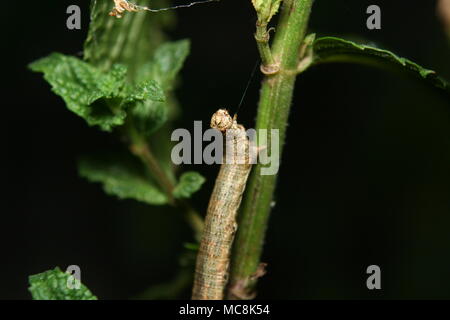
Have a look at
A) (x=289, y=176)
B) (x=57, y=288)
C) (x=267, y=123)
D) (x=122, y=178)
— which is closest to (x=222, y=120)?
(x=267, y=123)

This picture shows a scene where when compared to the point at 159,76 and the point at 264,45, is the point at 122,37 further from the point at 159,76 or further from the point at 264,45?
the point at 264,45

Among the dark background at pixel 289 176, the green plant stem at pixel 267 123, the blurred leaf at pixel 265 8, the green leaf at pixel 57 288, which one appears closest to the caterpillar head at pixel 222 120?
the green plant stem at pixel 267 123

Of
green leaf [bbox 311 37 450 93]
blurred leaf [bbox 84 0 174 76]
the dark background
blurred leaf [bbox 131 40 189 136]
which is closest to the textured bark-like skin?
blurred leaf [bbox 131 40 189 136]

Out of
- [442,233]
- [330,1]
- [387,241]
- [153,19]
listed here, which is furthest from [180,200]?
[442,233]

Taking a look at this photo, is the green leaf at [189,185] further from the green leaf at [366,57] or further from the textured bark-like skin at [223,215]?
the green leaf at [366,57]

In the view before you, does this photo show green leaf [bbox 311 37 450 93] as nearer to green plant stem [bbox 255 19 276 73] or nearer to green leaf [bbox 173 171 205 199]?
green plant stem [bbox 255 19 276 73]
